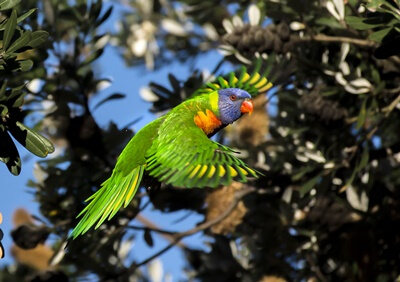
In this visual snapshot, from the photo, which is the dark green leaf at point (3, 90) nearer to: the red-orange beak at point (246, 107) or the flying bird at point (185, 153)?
the flying bird at point (185, 153)

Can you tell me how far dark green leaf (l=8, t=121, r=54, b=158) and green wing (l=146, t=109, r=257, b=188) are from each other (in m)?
0.29

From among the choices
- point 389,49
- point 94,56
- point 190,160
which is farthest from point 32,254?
point 389,49

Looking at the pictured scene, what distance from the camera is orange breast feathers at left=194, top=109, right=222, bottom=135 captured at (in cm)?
256

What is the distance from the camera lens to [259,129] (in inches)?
155

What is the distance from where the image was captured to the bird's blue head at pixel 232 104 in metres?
2.61

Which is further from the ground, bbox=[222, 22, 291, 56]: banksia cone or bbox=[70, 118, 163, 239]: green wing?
bbox=[70, 118, 163, 239]: green wing

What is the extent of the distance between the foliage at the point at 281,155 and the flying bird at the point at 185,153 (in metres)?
0.39

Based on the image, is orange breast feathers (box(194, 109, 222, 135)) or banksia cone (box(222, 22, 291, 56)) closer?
orange breast feathers (box(194, 109, 222, 135))

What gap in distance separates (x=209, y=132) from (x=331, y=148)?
84cm

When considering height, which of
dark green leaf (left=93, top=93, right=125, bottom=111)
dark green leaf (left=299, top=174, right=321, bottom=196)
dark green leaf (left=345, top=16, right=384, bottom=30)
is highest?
dark green leaf (left=345, top=16, right=384, bottom=30)

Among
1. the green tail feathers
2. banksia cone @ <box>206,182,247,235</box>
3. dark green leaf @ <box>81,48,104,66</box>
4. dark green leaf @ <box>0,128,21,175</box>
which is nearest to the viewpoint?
dark green leaf @ <box>0,128,21,175</box>

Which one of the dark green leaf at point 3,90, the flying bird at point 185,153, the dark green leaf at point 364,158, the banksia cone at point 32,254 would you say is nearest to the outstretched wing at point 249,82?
the flying bird at point 185,153

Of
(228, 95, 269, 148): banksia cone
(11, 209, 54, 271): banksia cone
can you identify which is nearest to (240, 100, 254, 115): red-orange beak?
(228, 95, 269, 148): banksia cone

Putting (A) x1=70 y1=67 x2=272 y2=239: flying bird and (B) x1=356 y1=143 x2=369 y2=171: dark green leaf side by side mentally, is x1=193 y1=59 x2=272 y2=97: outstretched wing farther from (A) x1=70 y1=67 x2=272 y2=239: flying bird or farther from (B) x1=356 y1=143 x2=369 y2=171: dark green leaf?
(B) x1=356 y1=143 x2=369 y2=171: dark green leaf
